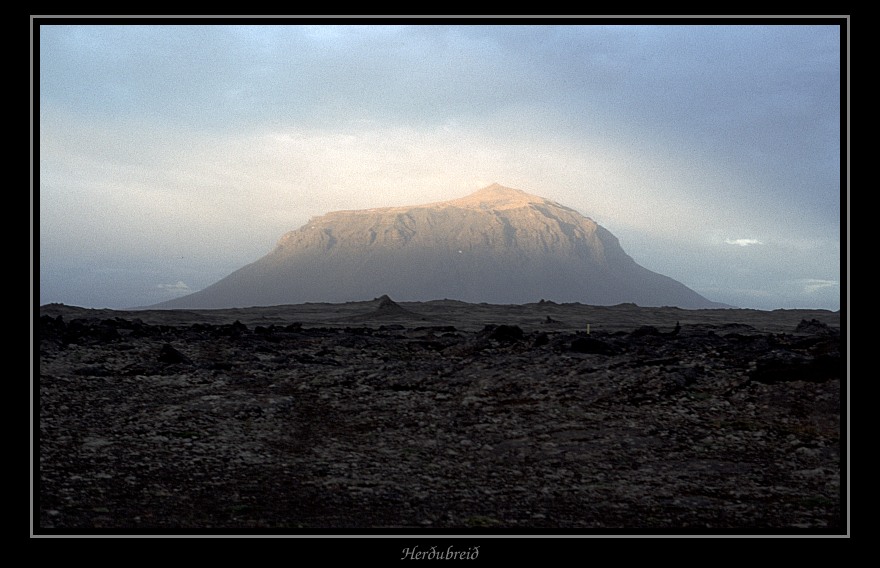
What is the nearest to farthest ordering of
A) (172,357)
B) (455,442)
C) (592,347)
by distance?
1. (455,442)
2. (172,357)
3. (592,347)

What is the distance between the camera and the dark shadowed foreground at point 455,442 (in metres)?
7.67

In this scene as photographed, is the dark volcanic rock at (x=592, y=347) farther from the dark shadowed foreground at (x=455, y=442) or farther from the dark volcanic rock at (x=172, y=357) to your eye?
the dark volcanic rock at (x=172, y=357)

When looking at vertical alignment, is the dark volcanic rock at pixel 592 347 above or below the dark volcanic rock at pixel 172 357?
above

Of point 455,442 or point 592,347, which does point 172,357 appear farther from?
point 592,347

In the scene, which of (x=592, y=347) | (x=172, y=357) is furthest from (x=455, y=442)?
(x=172, y=357)

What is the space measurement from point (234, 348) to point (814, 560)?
25.0 metres

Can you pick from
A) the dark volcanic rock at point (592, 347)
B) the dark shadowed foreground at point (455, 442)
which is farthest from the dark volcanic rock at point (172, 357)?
the dark volcanic rock at point (592, 347)

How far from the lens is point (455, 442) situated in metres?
12.0

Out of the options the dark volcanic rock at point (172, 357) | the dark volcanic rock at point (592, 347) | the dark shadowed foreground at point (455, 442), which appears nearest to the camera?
the dark shadowed foreground at point (455, 442)

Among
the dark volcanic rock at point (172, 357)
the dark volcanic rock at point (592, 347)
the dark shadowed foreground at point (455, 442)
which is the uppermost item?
the dark volcanic rock at point (592, 347)

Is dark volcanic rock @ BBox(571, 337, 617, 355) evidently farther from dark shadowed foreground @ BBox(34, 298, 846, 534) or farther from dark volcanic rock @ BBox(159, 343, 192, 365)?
dark volcanic rock @ BBox(159, 343, 192, 365)

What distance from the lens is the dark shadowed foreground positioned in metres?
7.67
